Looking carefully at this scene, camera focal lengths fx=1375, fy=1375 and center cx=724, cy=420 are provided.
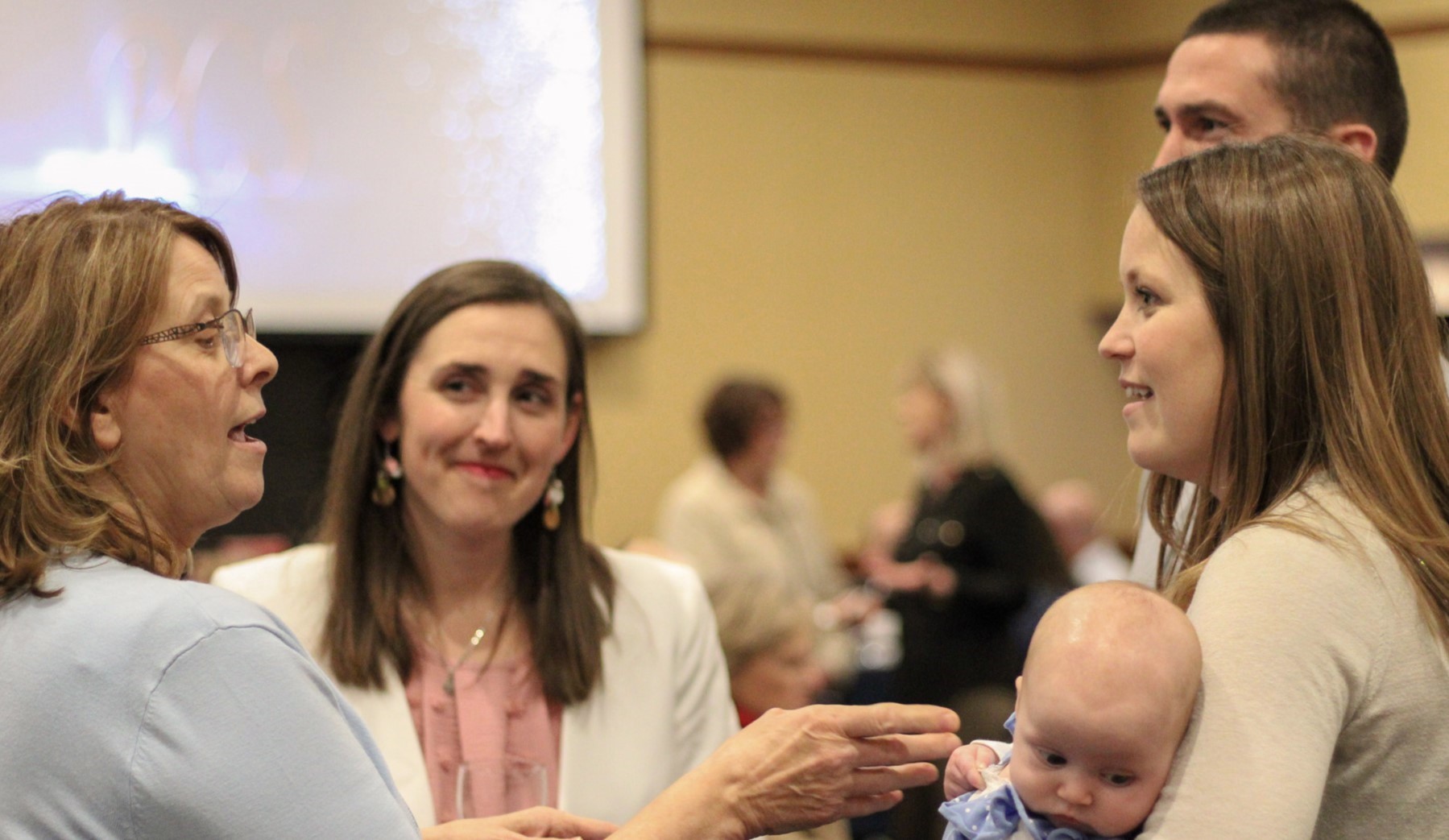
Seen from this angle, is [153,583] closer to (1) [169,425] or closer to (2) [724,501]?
(1) [169,425]

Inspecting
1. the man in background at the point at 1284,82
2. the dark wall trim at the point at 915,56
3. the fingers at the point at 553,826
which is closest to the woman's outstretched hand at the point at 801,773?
the fingers at the point at 553,826

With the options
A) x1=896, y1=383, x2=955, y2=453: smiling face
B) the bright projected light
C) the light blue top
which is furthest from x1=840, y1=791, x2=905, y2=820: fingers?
the bright projected light

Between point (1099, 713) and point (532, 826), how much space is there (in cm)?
77

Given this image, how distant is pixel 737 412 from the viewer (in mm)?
5289

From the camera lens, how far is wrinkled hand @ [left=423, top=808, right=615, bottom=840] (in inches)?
65.8

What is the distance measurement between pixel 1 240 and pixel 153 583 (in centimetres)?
→ 42

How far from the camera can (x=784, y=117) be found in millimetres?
6336

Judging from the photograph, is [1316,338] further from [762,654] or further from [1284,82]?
[762,654]

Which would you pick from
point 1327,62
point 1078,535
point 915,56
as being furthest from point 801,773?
point 915,56

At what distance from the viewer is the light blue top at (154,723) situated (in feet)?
4.08

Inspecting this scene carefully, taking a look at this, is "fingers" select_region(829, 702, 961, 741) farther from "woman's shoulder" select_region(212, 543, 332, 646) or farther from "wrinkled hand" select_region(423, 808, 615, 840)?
"woman's shoulder" select_region(212, 543, 332, 646)

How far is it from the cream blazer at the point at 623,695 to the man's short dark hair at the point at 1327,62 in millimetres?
1242

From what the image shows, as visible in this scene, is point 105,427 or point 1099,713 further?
point 105,427

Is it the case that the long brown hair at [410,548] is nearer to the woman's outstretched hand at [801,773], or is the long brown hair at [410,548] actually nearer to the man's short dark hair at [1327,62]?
the woman's outstretched hand at [801,773]
